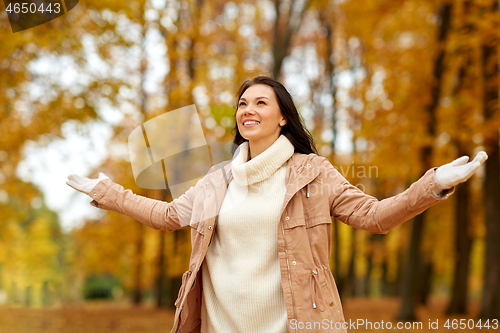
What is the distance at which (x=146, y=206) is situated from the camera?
291 cm

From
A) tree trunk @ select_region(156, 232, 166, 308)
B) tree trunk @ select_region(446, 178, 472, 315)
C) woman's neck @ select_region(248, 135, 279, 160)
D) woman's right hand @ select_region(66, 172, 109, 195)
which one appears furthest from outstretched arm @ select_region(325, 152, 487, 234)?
tree trunk @ select_region(156, 232, 166, 308)

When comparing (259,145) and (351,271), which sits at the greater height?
(259,145)

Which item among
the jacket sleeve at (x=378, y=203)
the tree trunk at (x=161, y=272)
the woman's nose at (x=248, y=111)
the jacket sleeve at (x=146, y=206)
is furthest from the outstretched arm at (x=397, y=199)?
the tree trunk at (x=161, y=272)

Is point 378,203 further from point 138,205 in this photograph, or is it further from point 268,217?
point 138,205

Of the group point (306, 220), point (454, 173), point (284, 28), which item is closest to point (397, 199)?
point (454, 173)

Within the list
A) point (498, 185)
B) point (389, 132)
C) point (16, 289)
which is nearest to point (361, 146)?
point (389, 132)

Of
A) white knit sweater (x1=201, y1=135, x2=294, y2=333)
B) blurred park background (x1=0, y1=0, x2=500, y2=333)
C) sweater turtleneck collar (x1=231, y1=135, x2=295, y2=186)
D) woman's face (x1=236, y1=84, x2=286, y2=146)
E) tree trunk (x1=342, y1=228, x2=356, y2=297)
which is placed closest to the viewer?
white knit sweater (x1=201, y1=135, x2=294, y2=333)

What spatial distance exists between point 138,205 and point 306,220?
1.04 meters

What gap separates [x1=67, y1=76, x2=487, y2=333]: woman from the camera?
2416 millimetres

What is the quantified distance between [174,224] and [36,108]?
7.94 meters

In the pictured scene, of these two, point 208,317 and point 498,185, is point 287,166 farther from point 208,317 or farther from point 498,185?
point 498,185

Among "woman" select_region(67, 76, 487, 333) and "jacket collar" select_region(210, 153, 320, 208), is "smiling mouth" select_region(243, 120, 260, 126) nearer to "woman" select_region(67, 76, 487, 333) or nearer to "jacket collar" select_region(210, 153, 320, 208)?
"woman" select_region(67, 76, 487, 333)

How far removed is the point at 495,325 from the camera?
31.7 ft

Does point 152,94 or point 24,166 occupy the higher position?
point 152,94
